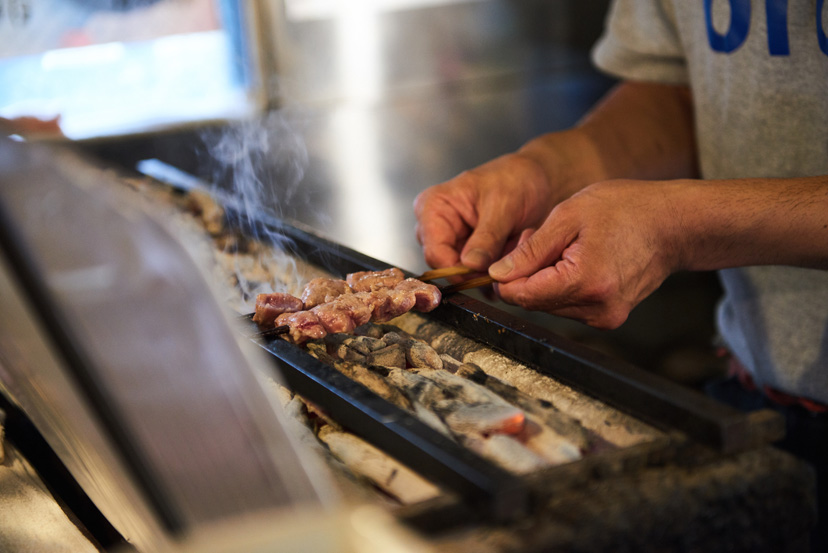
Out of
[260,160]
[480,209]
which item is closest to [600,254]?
[480,209]

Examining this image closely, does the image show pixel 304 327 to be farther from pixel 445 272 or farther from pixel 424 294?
pixel 445 272

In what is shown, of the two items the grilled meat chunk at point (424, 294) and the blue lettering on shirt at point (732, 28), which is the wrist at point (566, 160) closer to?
the blue lettering on shirt at point (732, 28)

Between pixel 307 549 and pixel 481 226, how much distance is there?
1319mm

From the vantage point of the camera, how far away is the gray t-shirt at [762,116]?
6.10 ft

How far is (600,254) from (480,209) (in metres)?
0.56

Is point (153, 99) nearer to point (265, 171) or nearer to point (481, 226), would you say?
point (265, 171)

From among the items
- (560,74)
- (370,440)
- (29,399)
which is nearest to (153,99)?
(560,74)

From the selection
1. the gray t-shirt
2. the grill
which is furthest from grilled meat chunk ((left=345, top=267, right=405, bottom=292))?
the gray t-shirt

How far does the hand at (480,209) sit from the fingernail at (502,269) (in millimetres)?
238

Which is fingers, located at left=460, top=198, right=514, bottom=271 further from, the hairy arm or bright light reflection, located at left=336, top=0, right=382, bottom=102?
bright light reflection, located at left=336, top=0, right=382, bottom=102

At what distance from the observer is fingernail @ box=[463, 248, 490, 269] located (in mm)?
1869

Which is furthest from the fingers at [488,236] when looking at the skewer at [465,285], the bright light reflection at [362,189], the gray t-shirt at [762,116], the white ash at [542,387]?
the bright light reflection at [362,189]

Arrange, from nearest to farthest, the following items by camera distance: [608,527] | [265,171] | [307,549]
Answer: [307,549], [608,527], [265,171]

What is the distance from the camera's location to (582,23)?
16.0ft
